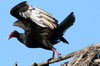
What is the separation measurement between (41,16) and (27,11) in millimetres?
591

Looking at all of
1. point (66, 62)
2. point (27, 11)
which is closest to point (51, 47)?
point (27, 11)

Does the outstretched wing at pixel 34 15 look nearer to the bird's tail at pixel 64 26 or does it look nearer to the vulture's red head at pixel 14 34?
the bird's tail at pixel 64 26

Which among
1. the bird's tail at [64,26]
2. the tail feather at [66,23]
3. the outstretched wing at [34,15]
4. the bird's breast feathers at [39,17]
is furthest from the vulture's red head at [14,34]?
A: the tail feather at [66,23]

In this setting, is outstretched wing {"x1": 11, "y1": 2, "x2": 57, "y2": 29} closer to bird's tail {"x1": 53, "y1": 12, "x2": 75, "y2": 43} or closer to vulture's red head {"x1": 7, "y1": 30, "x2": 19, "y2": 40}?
bird's tail {"x1": 53, "y1": 12, "x2": 75, "y2": 43}

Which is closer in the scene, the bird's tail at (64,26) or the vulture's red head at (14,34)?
the bird's tail at (64,26)

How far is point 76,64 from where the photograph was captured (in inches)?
299

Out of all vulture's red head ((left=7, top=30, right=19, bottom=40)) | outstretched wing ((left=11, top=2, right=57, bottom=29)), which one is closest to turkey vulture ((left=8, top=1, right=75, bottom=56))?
outstretched wing ((left=11, top=2, right=57, bottom=29))

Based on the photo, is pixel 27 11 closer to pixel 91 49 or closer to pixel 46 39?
pixel 46 39

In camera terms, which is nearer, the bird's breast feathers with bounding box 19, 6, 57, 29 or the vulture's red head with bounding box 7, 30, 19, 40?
the bird's breast feathers with bounding box 19, 6, 57, 29

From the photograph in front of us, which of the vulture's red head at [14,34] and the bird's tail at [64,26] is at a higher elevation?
the vulture's red head at [14,34]

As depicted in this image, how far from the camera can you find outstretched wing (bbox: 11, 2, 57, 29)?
34.4 ft

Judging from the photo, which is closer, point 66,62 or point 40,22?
point 66,62

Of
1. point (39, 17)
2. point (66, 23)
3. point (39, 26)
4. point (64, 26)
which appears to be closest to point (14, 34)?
point (39, 26)

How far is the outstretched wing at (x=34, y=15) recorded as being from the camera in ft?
34.4
